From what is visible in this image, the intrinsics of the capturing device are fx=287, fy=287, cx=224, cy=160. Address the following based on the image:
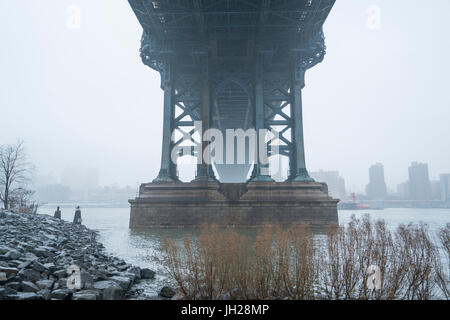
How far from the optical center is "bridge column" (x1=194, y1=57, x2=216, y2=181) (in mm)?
25609

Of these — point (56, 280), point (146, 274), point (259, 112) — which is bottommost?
point (146, 274)

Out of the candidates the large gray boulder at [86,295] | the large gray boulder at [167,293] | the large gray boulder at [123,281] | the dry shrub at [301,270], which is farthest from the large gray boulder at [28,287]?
the dry shrub at [301,270]

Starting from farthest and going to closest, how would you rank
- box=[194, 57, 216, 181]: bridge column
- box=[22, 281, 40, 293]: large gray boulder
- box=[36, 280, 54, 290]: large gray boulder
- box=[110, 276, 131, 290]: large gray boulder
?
box=[194, 57, 216, 181]: bridge column, box=[110, 276, 131, 290]: large gray boulder, box=[36, 280, 54, 290]: large gray boulder, box=[22, 281, 40, 293]: large gray boulder

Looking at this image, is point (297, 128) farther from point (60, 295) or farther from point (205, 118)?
point (60, 295)

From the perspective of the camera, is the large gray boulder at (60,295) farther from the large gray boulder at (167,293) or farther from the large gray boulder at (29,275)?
the large gray boulder at (167,293)

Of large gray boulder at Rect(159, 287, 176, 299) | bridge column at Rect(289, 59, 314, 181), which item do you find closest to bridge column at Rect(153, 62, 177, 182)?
bridge column at Rect(289, 59, 314, 181)

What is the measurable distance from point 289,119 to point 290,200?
29.8ft

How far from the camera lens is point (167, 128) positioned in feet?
88.9

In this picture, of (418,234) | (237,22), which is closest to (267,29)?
(237,22)

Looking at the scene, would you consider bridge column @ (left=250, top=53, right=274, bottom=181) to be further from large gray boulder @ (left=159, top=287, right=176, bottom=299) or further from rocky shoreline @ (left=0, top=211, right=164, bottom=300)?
large gray boulder @ (left=159, top=287, right=176, bottom=299)

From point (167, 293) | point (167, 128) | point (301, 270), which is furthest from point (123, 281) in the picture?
point (167, 128)

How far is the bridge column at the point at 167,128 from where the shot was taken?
25.9 metres

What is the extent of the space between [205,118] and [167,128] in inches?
146

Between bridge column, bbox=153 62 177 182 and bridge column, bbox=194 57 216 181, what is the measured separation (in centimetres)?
263
